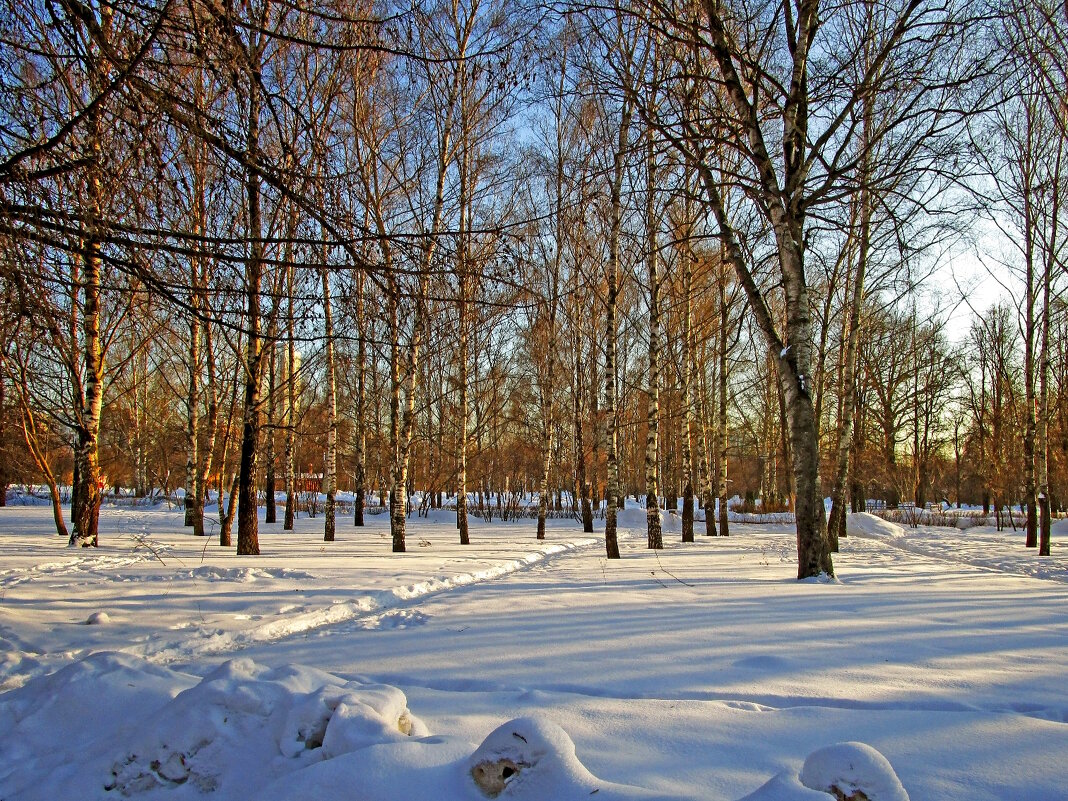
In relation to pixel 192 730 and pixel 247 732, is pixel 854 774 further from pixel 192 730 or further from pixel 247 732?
pixel 192 730

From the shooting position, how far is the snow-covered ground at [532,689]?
2.07m

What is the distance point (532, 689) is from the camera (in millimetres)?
3246

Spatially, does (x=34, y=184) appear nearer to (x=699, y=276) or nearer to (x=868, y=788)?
(x=868, y=788)

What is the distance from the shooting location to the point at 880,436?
33.7 metres

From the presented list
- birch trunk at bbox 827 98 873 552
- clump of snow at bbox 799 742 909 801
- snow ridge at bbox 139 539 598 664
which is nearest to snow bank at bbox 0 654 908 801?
clump of snow at bbox 799 742 909 801

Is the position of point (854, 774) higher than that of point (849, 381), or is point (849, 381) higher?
point (849, 381)

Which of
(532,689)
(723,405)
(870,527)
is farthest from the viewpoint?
(870,527)

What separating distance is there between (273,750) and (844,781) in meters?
2.04

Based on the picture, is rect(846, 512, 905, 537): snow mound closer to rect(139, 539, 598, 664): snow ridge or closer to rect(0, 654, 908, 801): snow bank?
rect(139, 539, 598, 664): snow ridge

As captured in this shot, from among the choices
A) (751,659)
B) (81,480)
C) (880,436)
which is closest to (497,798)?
(751,659)

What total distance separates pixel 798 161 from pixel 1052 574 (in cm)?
867

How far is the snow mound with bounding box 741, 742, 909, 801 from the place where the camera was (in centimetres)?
171

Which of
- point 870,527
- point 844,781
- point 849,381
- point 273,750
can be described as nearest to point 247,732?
point 273,750

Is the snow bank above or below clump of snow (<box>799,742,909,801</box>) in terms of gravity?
below
